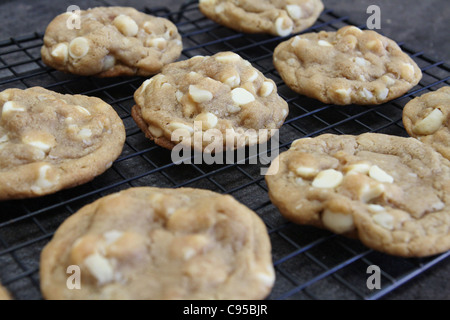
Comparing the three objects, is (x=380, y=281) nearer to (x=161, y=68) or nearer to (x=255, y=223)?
(x=255, y=223)

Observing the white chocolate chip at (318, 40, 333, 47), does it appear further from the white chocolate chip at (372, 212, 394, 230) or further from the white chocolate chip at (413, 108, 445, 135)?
the white chocolate chip at (372, 212, 394, 230)

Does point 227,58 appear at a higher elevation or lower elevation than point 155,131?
higher

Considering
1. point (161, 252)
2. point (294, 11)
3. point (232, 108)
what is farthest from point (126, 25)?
point (161, 252)

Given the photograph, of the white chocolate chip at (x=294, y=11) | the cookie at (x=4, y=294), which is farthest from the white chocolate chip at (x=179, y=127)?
the white chocolate chip at (x=294, y=11)

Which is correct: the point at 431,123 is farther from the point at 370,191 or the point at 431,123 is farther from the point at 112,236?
the point at 112,236

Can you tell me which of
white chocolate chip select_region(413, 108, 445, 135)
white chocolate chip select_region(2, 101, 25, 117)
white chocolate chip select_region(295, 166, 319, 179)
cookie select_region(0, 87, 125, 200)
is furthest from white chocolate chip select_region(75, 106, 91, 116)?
white chocolate chip select_region(413, 108, 445, 135)
